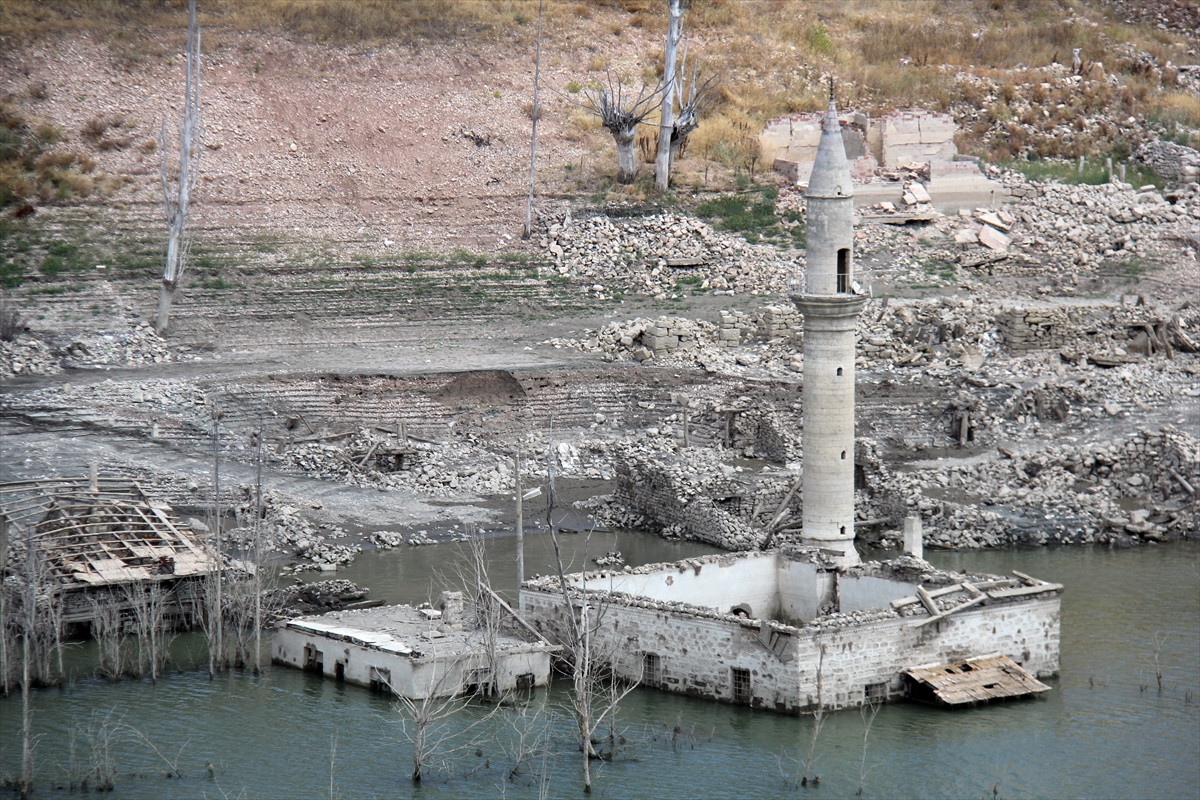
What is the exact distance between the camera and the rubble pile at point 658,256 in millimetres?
52594

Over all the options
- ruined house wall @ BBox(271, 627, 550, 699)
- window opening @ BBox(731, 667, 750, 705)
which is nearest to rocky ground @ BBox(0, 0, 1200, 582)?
ruined house wall @ BBox(271, 627, 550, 699)

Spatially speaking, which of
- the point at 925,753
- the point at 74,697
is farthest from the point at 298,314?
the point at 925,753

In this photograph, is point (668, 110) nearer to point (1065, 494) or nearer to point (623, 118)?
point (623, 118)

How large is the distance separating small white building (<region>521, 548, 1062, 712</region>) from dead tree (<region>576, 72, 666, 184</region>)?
2499cm

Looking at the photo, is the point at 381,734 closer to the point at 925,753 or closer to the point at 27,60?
the point at 925,753

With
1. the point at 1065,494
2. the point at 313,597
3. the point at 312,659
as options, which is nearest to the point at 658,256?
the point at 1065,494

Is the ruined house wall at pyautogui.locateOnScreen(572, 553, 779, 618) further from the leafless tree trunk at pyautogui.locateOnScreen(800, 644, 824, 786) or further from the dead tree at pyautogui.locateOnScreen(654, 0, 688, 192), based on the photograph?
the dead tree at pyautogui.locateOnScreen(654, 0, 688, 192)

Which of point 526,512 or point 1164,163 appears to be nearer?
point 526,512

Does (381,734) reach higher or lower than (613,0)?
lower

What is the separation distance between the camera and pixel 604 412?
46.6 meters

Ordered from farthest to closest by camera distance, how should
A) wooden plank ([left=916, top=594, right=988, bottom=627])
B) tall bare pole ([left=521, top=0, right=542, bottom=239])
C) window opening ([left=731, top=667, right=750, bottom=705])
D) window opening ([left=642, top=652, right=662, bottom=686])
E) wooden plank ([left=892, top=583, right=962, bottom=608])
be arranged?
1. tall bare pole ([left=521, top=0, right=542, bottom=239])
2. window opening ([left=642, top=652, right=662, bottom=686])
3. wooden plank ([left=892, top=583, right=962, bottom=608])
4. wooden plank ([left=916, top=594, right=988, bottom=627])
5. window opening ([left=731, top=667, right=750, bottom=705])

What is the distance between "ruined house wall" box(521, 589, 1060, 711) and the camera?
29.4 metres

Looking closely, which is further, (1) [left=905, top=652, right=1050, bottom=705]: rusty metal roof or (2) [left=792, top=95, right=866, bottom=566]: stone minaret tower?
(2) [left=792, top=95, right=866, bottom=566]: stone minaret tower

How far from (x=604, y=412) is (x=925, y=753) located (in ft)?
62.8
